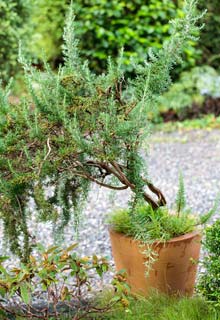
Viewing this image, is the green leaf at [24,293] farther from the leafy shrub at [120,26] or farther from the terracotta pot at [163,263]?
the leafy shrub at [120,26]

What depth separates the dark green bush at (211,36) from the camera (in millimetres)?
8633

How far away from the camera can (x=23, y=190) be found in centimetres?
269

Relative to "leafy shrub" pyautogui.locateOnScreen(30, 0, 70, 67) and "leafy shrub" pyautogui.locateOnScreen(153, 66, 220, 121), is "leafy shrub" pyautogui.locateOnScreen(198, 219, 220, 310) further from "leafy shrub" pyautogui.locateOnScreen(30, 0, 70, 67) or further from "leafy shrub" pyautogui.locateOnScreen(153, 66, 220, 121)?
"leafy shrub" pyautogui.locateOnScreen(30, 0, 70, 67)

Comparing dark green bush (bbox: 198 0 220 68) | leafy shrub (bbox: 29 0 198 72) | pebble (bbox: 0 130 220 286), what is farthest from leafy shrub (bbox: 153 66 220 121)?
dark green bush (bbox: 198 0 220 68)

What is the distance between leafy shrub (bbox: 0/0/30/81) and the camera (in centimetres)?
660

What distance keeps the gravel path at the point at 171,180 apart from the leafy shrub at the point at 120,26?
1301 mm

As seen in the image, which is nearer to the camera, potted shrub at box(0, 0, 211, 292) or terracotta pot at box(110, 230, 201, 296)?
potted shrub at box(0, 0, 211, 292)

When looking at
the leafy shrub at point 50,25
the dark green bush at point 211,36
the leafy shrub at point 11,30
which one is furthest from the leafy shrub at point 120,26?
the dark green bush at point 211,36

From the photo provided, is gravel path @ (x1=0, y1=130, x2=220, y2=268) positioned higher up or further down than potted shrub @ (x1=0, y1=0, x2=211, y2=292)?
higher up

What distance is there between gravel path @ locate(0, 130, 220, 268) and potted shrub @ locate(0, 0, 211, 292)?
3.20 ft

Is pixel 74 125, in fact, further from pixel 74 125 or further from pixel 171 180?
pixel 171 180

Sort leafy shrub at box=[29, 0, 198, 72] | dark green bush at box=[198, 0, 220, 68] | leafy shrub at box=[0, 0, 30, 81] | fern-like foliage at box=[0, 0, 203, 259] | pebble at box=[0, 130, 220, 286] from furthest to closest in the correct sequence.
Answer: dark green bush at box=[198, 0, 220, 68], leafy shrub at box=[29, 0, 198, 72], leafy shrub at box=[0, 0, 30, 81], pebble at box=[0, 130, 220, 286], fern-like foliage at box=[0, 0, 203, 259]

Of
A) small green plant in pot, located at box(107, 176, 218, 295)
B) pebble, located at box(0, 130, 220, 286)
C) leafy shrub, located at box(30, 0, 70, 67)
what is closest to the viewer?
small green plant in pot, located at box(107, 176, 218, 295)

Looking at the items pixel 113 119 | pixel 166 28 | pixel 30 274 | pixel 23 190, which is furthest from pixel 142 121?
pixel 166 28
